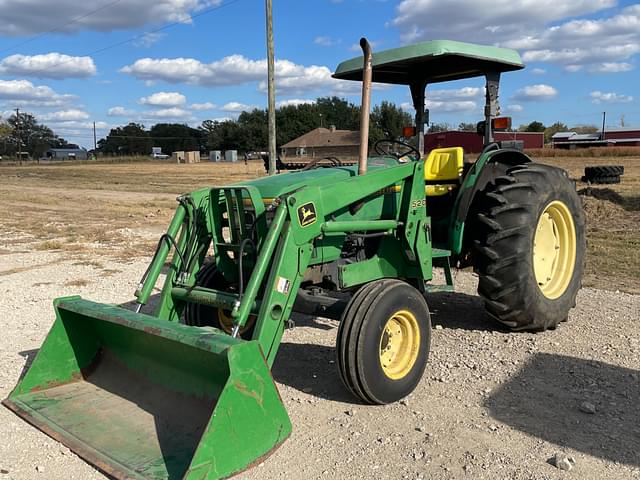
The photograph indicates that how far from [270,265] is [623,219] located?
32.1 ft

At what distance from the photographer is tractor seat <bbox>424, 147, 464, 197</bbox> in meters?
5.36

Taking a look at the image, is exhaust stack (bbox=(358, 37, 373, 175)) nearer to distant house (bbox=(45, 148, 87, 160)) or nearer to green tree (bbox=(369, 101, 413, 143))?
green tree (bbox=(369, 101, 413, 143))

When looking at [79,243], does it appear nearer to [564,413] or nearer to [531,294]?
[531,294]

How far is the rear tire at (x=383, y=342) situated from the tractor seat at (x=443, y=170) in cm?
147

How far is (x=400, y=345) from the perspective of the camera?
13.7 feet

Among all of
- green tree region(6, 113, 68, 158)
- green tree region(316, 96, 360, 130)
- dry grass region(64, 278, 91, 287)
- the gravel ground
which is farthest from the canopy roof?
green tree region(6, 113, 68, 158)

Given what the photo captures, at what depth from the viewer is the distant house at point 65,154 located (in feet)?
353

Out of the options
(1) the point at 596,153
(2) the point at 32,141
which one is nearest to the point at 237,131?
(2) the point at 32,141

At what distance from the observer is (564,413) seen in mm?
3820

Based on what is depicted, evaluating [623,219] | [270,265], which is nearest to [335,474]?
[270,265]

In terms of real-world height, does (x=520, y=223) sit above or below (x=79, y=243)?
above

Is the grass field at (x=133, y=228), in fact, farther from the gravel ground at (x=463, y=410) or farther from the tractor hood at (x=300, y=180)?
the tractor hood at (x=300, y=180)

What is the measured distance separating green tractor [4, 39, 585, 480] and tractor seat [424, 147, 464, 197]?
0.01 m

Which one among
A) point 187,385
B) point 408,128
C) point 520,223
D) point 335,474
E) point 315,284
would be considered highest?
point 408,128
